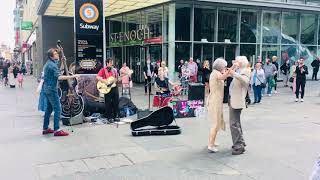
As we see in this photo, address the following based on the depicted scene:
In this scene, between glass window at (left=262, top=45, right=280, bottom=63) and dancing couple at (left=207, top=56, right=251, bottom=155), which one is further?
glass window at (left=262, top=45, right=280, bottom=63)

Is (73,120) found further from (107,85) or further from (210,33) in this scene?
(210,33)

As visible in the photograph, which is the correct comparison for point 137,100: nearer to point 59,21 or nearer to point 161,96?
point 161,96

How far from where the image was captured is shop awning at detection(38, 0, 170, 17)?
19188 millimetres

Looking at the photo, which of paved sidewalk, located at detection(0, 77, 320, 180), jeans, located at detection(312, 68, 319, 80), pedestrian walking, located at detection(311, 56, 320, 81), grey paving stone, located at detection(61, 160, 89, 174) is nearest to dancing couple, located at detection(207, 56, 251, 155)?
paved sidewalk, located at detection(0, 77, 320, 180)

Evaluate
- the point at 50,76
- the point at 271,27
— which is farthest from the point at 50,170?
the point at 271,27

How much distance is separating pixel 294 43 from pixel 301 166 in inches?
761

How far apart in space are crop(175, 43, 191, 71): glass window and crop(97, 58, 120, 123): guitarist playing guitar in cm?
920

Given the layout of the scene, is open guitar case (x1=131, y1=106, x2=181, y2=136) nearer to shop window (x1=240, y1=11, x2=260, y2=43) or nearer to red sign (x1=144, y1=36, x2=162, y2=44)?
red sign (x1=144, y1=36, x2=162, y2=44)

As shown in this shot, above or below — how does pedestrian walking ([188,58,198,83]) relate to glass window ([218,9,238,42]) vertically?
below

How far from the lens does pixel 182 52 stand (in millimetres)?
19109

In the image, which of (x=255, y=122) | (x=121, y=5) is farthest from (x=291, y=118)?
(x=121, y=5)

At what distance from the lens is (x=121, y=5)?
809 inches

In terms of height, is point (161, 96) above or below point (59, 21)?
below

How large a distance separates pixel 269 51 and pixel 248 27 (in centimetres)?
227
